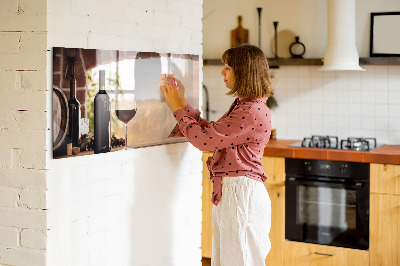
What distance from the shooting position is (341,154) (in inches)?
161

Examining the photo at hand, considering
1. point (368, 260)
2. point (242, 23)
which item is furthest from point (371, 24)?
point (368, 260)

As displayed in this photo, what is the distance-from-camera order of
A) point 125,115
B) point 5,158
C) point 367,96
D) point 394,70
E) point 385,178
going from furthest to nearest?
point 367,96
point 394,70
point 385,178
point 125,115
point 5,158

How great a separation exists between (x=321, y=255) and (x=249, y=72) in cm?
203

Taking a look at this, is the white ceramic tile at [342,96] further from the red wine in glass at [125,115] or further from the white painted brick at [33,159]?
the white painted brick at [33,159]

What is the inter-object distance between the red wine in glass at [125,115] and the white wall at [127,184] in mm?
151

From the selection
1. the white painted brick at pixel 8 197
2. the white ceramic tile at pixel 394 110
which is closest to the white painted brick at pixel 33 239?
the white painted brick at pixel 8 197

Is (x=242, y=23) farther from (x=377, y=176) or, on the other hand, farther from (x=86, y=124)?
(x=86, y=124)

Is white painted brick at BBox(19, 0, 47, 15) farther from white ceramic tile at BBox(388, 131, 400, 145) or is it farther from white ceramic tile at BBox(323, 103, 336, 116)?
white ceramic tile at BBox(388, 131, 400, 145)

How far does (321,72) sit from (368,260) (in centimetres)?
157

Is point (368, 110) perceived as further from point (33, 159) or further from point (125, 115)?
point (33, 159)

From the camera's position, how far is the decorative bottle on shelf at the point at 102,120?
2.46m

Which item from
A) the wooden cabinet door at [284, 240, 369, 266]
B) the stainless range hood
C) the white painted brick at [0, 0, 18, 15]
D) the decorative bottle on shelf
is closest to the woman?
the decorative bottle on shelf

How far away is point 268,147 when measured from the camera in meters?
4.36

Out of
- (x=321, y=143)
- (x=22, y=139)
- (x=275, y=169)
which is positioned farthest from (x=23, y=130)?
(x=321, y=143)
